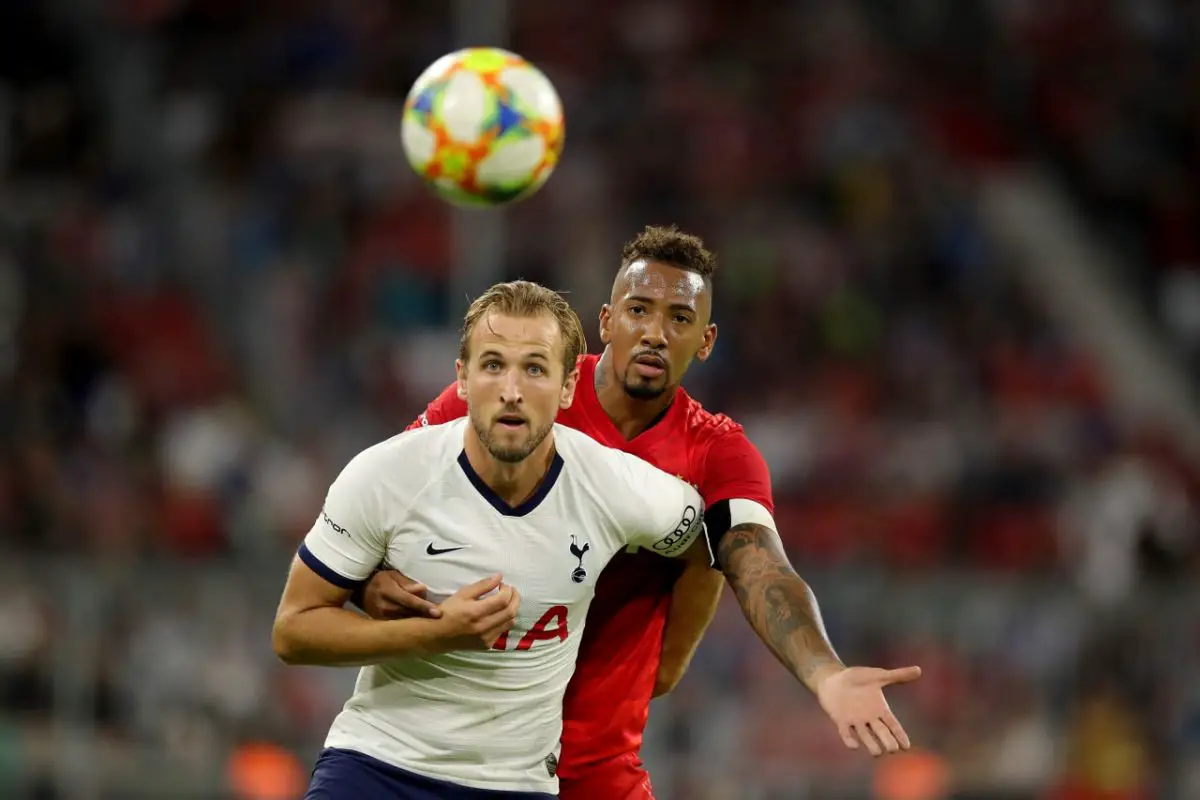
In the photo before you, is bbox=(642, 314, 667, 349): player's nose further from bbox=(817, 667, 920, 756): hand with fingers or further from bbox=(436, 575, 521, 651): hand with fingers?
bbox=(817, 667, 920, 756): hand with fingers

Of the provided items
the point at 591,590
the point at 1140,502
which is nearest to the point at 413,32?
the point at 1140,502

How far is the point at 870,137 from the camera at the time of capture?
55.0 feet

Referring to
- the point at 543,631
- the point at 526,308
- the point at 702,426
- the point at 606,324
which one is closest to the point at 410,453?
the point at 526,308

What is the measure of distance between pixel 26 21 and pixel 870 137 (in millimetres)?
7927

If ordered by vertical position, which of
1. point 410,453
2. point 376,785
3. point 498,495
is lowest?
point 376,785

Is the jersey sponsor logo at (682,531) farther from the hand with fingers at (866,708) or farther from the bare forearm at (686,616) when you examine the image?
the hand with fingers at (866,708)

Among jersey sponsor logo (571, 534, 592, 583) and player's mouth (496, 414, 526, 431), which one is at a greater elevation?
player's mouth (496, 414, 526, 431)

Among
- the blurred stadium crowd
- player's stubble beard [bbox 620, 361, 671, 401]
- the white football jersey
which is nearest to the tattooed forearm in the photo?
the white football jersey

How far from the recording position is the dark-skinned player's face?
209 inches

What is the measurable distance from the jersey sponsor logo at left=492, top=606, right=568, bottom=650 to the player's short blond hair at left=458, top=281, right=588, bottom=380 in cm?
62

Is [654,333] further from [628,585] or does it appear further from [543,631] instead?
[543,631]

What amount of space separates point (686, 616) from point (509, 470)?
1.12m

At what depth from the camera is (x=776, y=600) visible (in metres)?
4.89

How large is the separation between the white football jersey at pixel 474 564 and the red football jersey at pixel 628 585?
0.33 meters
